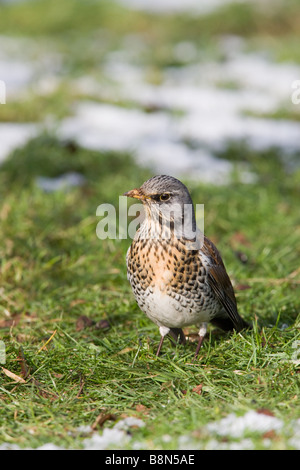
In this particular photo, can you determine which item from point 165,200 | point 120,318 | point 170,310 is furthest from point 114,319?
point 165,200

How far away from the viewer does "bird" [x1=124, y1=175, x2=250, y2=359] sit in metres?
3.77

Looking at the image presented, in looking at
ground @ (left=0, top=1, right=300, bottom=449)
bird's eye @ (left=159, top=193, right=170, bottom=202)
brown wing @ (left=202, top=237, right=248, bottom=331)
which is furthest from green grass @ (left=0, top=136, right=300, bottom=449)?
bird's eye @ (left=159, top=193, right=170, bottom=202)

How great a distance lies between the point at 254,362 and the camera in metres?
3.62

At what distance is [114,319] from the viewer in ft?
15.4

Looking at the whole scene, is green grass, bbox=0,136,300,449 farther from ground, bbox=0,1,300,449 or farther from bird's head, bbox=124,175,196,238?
bird's head, bbox=124,175,196,238

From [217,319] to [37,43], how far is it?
40.5 ft

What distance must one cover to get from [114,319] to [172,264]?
1.08m

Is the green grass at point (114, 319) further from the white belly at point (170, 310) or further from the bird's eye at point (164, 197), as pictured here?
the bird's eye at point (164, 197)

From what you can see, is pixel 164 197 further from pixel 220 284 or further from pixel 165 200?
pixel 220 284

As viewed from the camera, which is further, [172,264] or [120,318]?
[120,318]

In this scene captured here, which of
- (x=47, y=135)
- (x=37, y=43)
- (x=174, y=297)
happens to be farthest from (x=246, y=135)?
(x=37, y=43)

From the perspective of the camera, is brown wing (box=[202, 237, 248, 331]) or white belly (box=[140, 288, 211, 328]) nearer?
white belly (box=[140, 288, 211, 328])

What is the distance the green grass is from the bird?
25cm

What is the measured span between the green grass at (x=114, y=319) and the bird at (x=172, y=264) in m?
0.25
